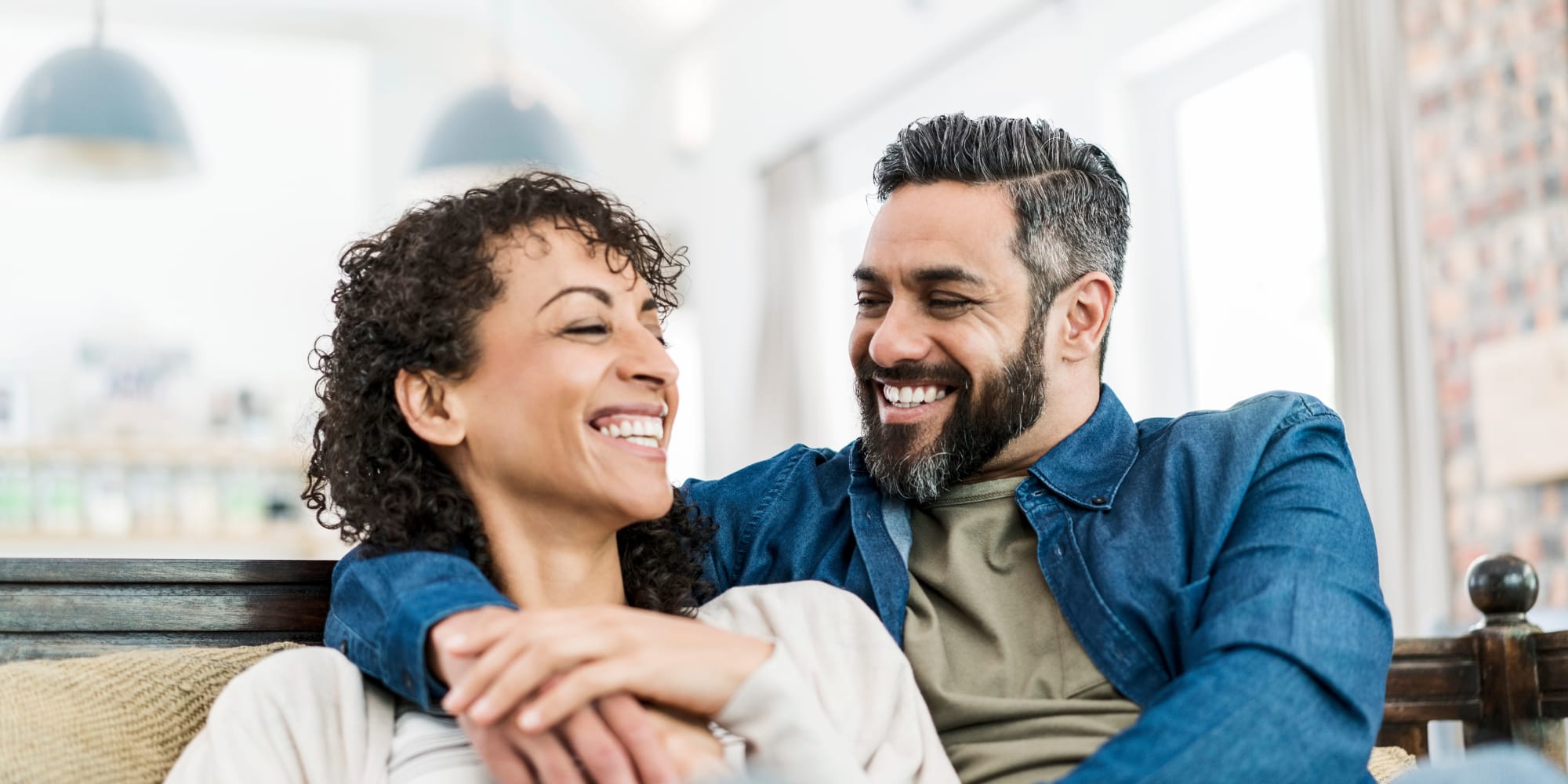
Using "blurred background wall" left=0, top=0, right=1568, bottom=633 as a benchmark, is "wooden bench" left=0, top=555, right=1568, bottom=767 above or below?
below

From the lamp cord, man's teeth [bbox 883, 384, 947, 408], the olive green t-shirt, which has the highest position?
the lamp cord

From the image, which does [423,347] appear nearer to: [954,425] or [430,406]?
[430,406]

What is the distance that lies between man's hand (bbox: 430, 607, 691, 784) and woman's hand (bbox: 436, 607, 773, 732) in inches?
0.4

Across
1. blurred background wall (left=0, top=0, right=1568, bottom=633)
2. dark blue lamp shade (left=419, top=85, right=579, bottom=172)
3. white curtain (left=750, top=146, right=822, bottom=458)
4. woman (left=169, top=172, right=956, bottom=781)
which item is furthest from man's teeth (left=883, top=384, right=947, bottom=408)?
white curtain (left=750, top=146, right=822, bottom=458)

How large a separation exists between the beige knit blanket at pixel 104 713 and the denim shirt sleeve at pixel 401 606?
0.46 ft

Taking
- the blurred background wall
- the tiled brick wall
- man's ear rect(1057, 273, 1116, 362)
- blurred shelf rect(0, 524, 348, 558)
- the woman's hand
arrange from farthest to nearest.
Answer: blurred shelf rect(0, 524, 348, 558) → the blurred background wall → the tiled brick wall → man's ear rect(1057, 273, 1116, 362) → the woman's hand

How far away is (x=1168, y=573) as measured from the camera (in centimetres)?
165

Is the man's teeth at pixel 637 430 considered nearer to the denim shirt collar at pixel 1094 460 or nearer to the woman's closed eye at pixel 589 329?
the woman's closed eye at pixel 589 329

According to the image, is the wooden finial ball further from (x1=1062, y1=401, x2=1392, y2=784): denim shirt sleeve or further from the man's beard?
the man's beard

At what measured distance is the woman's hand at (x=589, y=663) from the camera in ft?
4.09

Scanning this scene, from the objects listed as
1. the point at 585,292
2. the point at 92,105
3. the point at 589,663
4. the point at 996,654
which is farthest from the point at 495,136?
the point at 589,663

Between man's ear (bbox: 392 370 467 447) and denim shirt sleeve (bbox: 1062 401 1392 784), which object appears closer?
denim shirt sleeve (bbox: 1062 401 1392 784)

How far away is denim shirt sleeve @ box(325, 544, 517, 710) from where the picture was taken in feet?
4.50

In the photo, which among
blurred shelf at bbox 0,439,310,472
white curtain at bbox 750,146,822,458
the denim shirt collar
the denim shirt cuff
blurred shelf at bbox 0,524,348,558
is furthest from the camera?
white curtain at bbox 750,146,822,458
